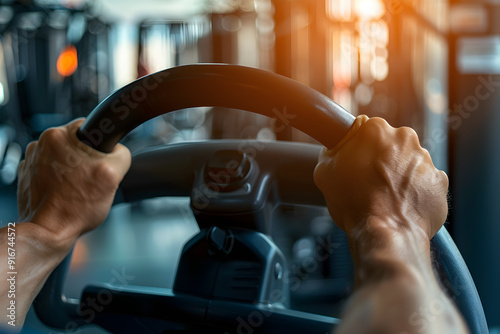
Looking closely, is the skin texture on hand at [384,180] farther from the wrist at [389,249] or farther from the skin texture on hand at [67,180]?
the skin texture on hand at [67,180]

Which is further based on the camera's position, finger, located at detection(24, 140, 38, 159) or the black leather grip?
finger, located at detection(24, 140, 38, 159)

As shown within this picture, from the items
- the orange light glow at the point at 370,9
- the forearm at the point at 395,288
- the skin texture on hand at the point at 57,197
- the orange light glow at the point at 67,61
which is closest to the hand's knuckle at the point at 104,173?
the skin texture on hand at the point at 57,197

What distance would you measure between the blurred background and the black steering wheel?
0.50 feet

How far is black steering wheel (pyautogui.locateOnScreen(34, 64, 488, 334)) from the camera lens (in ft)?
1.62

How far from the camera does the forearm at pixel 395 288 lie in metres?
0.31

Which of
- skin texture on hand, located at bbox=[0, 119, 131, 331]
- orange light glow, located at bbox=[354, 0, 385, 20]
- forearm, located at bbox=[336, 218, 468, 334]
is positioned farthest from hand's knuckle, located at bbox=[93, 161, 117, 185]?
orange light glow, located at bbox=[354, 0, 385, 20]

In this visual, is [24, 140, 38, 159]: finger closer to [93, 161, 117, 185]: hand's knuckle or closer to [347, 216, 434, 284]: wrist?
[93, 161, 117, 185]: hand's knuckle

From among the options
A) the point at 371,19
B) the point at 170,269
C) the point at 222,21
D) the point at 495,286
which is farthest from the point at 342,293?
the point at 222,21

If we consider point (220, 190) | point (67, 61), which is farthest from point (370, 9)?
point (67, 61)

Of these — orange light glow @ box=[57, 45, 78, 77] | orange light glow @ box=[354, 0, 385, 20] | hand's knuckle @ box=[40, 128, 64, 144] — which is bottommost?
hand's knuckle @ box=[40, 128, 64, 144]

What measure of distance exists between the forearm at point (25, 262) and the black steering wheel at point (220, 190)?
0.10 m

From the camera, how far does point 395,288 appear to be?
0.34 metres

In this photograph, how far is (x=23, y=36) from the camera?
5785mm

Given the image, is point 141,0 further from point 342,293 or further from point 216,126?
Answer: point 342,293
